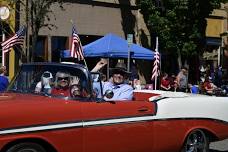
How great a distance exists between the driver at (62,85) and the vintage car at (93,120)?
0.07 meters

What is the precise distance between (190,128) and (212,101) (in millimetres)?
769

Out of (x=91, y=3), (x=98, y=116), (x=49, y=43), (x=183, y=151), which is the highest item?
(x=91, y=3)

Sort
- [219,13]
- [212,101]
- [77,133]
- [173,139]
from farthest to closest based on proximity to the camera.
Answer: [219,13]
[212,101]
[173,139]
[77,133]

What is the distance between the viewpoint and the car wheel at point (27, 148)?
605 cm

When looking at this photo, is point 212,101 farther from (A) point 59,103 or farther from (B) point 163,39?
(B) point 163,39

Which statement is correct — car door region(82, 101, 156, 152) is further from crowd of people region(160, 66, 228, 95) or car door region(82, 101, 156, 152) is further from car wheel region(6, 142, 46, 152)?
crowd of people region(160, 66, 228, 95)

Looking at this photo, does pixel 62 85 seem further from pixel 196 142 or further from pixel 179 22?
pixel 179 22

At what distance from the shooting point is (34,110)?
623 centimetres

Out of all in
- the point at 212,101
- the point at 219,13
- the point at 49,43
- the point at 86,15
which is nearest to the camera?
the point at 212,101

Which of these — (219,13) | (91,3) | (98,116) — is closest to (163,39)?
(91,3)

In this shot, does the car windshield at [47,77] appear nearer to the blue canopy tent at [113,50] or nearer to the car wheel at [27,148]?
the car wheel at [27,148]

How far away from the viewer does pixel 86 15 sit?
73.2 feet

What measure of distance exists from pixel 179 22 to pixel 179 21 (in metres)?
0.04

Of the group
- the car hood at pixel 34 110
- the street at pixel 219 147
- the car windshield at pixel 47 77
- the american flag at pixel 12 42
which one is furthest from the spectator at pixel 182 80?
the car hood at pixel 34 110
